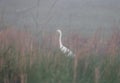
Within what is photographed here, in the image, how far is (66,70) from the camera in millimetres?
5215

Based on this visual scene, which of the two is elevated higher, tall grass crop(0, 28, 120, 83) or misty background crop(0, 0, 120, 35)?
tall grass crop(0, 28, 120, 83)

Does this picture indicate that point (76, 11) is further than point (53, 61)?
Yes

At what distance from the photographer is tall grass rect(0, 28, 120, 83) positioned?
5102mm

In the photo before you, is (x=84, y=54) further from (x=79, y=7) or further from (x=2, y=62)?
(x=79, y=7)

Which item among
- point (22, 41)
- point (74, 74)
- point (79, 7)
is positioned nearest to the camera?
point (74, 74)

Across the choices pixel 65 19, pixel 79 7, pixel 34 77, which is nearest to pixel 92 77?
pixel 34 77

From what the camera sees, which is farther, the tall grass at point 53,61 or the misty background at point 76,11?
the misty background at point 76,11

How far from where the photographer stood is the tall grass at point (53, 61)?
16.7 feet

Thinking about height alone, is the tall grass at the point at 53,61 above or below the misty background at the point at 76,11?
above

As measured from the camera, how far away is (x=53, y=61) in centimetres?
536

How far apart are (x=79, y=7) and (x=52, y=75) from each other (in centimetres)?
1968

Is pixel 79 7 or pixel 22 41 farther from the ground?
pixel 22 41

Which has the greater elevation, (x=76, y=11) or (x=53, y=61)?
(x=53, y=61)

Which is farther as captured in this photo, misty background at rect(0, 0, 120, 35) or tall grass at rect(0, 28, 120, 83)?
misty background at rect(0, 0, 120, 35)
